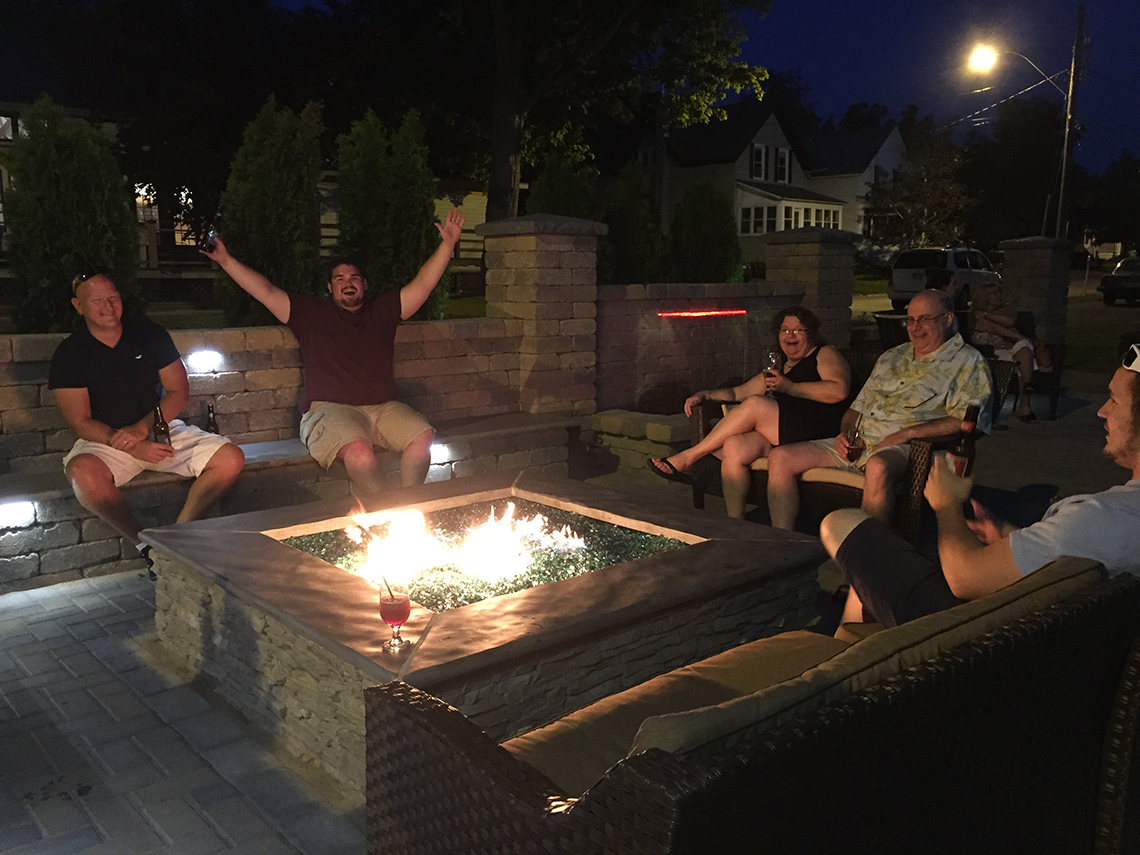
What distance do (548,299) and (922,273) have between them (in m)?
17.3

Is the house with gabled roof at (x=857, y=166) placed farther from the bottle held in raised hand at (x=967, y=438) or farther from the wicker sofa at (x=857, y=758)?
the wicker sofa at (x=857, y=758)

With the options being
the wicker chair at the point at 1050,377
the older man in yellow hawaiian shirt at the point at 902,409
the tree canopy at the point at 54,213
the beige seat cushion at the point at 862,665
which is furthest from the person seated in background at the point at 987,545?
the wicker chair at the point at 1050,377

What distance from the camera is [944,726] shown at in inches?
62.8

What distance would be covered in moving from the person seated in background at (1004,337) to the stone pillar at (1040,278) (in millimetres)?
2622

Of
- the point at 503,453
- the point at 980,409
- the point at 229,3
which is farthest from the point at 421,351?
the point at 229,3

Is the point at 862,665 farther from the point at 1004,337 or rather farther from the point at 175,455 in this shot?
the point at 1004,337

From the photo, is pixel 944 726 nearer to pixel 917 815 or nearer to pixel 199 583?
pixel 917 815

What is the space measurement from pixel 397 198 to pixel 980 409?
4.45 m

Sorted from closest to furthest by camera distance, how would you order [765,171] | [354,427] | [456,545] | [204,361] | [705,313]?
[456,545] < [354,427] < [204,361] < [705,313] < [765,171]

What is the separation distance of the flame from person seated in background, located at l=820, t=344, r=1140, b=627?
1.23 metres

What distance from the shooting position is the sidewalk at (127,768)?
2.58 metres

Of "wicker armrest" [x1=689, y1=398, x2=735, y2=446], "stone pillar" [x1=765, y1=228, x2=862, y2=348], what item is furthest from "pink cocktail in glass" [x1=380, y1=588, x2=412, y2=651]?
"stone pillar" [x1=765, y1=228, x2=862, y2=348]

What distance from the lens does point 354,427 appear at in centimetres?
521

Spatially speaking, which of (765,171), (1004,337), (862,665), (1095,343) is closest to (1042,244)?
(1004,337)
